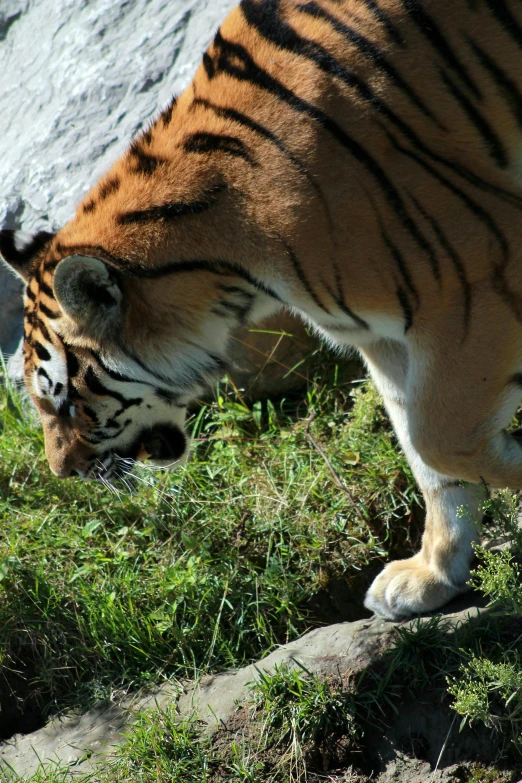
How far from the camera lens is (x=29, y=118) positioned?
4633mm

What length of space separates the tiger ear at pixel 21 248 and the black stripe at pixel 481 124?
4.28 ft

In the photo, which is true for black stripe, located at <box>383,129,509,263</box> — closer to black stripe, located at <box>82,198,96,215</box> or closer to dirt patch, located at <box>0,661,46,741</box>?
black stripe, located at <box>82,198,96,215</box>

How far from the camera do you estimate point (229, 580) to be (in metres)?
3.27

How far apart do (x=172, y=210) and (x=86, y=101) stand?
2.27 meters

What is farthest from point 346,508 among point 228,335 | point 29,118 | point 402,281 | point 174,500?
point 29,118

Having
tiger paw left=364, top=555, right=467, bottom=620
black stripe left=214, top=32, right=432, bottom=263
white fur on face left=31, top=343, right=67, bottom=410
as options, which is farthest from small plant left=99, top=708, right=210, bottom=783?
black stripe left=214, top=32, right=432, bottom=263

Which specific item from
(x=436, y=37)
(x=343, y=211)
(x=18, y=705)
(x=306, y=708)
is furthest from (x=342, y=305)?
(x=18, y=705)

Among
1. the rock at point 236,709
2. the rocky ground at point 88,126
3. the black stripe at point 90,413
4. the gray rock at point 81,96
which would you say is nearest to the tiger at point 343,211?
the black stripe at point 90,413

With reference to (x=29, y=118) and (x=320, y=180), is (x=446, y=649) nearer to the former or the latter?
(x=320, y=180)

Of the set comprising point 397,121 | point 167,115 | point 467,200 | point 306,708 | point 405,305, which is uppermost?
point 167,115

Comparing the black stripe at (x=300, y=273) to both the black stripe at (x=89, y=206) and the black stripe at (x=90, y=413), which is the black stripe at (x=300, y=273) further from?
the black stripe at (x=90, y=413)

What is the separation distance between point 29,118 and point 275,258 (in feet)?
8.91

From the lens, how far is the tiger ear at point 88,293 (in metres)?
2.40

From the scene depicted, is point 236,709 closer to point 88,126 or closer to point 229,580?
point 229,580
